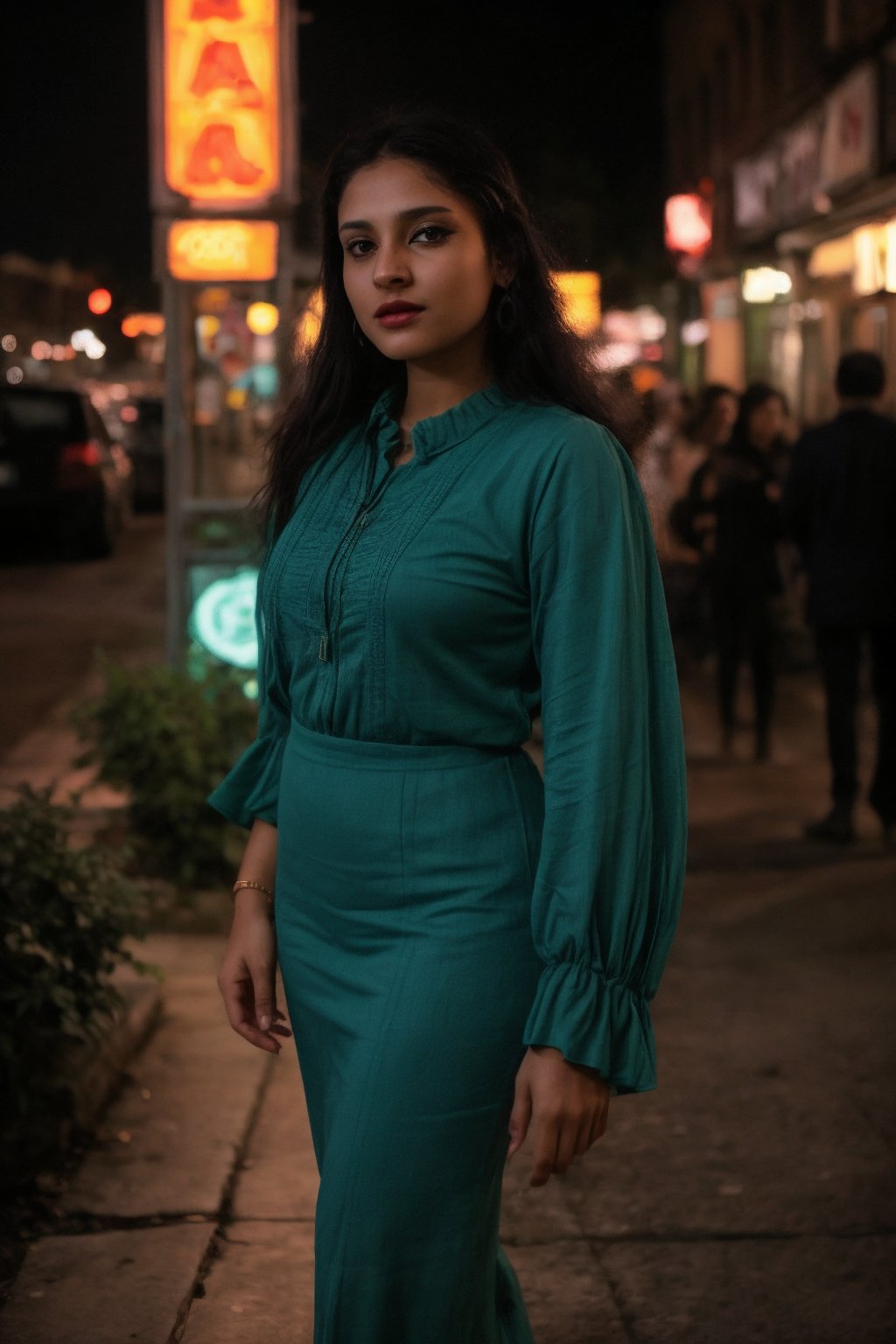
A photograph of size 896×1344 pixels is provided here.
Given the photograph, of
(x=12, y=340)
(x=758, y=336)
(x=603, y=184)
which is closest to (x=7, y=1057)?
(x=758, y=336)

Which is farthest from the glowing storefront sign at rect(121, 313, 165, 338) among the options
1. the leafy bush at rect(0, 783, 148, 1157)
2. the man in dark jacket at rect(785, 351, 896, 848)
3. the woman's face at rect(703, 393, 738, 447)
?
the leafy bush at rect(0, 783, 148, 1157)

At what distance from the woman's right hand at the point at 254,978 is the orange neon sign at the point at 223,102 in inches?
236

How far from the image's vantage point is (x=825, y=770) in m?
9.08

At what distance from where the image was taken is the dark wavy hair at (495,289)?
2.32m

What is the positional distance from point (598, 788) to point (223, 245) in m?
6.42

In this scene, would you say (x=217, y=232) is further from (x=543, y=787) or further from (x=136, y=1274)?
(x=543, y=787)

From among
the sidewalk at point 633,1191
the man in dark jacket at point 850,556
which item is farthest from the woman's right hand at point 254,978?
the man in dark jacket at point 850,556

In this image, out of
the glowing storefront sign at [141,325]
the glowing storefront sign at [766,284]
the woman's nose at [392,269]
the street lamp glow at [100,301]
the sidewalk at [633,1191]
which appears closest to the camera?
the woman's nose at [392,269]

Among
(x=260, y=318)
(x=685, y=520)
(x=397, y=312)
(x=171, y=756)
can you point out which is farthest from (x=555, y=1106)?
(x=685, y=520)

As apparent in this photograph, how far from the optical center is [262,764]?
8.61ft

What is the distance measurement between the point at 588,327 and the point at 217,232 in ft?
19.1

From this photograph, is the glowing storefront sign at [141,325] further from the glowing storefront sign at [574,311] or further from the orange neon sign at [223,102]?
→ the glowing storefront sign at [574,311]

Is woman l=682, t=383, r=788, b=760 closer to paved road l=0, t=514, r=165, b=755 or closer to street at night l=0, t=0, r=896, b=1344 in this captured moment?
street at night l=0, t=0, r=896, b=1344

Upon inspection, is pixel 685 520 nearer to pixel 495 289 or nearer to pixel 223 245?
pixel 223 245
